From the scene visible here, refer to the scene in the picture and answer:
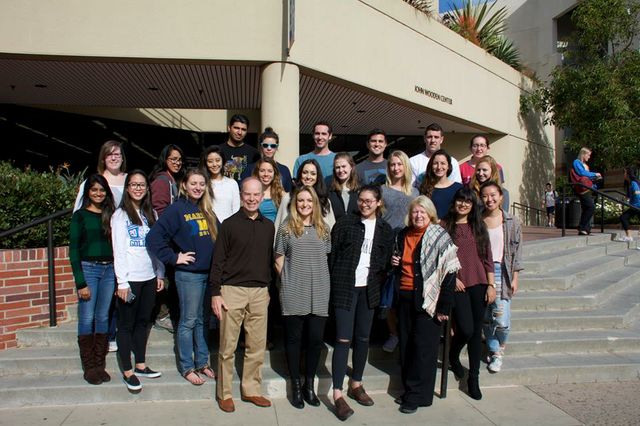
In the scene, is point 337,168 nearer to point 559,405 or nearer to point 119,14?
point 559,405

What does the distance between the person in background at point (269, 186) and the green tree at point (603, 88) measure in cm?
1206

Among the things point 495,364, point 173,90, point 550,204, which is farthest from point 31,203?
point 550,204

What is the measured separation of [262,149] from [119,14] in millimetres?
4680

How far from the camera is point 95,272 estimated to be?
4.43m

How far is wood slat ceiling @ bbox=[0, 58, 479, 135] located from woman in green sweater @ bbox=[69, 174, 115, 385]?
5039 mm

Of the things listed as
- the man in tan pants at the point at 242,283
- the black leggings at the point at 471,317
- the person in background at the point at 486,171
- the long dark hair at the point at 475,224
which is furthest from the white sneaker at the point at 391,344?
the person in background at the point at 486,171

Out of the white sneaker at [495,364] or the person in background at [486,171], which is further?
the person in background at [486,171]

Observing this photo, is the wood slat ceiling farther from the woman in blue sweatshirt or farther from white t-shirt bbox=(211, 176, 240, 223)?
the woman in blue sweatshirt

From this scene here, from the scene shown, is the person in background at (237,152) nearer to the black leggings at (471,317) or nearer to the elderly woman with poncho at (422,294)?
the elderly woman with poncho at (422,294)

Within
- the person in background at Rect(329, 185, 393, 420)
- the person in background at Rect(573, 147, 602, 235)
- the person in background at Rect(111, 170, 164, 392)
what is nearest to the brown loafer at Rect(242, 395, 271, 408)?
the person in background at Rect(329, 185, 393, 420)

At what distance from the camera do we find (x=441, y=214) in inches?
190

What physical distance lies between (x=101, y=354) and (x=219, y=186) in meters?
1.90

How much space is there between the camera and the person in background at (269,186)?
15.8ft

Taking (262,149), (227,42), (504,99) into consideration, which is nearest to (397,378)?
(262,149)
